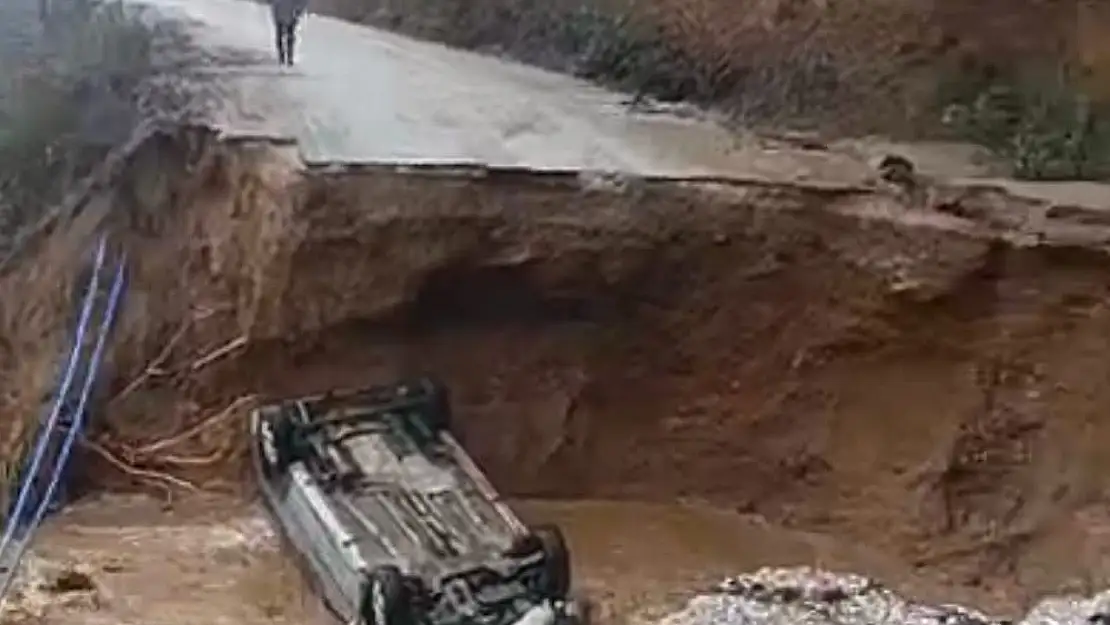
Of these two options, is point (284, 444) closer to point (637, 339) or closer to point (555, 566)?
point (555, 566)

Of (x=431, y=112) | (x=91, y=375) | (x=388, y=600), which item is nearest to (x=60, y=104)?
(x=91, y=375)

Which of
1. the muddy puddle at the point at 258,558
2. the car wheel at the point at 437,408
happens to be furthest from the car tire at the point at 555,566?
the car wheel at the point at 437,408

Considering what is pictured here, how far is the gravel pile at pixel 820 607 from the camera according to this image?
7.18 ft

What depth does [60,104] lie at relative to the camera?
9.29 feet

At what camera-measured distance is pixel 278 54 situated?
3172 mm

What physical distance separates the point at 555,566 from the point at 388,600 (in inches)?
9.8

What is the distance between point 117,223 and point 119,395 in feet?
0.93

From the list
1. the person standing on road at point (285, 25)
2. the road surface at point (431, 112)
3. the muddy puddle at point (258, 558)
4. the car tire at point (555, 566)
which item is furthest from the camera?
the person standing on road at point (285, 25)

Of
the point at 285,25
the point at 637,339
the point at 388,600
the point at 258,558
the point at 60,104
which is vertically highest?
the point at 285,25

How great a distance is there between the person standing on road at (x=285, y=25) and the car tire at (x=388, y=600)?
1287 mm

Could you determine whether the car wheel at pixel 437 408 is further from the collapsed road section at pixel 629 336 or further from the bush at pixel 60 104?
the bush at pixel 60 104

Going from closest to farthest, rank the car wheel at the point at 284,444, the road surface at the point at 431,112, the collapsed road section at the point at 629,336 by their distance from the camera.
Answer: the car wheel at the point at 284,444
the collapsed road section at the point at 629,336
the road surface at the point at 431,112

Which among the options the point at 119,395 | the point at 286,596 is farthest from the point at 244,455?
the point at 286,596

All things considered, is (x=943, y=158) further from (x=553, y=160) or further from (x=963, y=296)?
(x=553, y=160)
